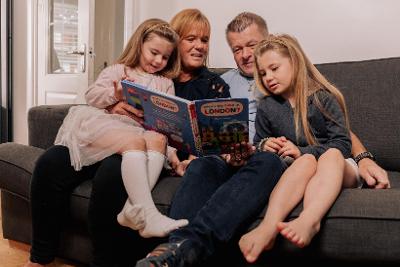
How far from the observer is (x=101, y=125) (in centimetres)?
142

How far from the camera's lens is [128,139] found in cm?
132

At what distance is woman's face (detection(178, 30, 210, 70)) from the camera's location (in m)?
1.68

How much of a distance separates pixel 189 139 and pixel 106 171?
0.82 feet

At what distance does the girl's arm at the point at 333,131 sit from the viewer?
1.26 meters

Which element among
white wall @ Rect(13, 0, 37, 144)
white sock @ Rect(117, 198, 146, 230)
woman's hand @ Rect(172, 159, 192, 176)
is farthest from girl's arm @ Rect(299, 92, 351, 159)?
white wall @ Rect(13, 0, 37, 144)

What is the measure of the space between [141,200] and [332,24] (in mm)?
1267

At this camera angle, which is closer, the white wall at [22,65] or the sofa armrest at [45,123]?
the sofa armrest at [45,123]

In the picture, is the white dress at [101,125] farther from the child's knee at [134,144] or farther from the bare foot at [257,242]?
the bare foot at [257,242]

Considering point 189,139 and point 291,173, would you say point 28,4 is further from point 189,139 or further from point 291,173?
point 291,173

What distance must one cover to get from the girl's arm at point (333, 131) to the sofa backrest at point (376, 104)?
0.90 ft

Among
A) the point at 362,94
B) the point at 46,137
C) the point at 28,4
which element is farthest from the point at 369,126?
the point at 28,4

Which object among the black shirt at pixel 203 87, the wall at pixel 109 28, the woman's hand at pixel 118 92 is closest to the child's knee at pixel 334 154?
the black shirt at pixel 203 87

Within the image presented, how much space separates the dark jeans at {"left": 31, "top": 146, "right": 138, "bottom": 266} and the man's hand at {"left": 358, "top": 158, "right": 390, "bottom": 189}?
2.12 feet

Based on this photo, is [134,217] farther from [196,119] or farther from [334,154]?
[334,154]
